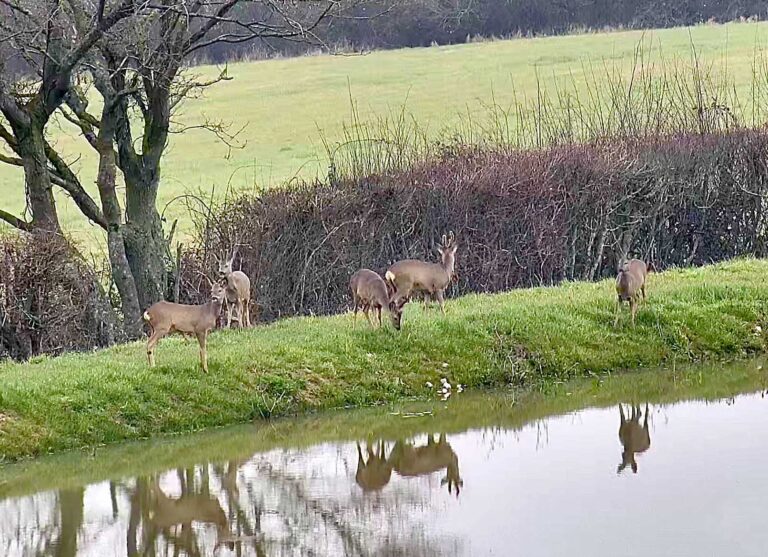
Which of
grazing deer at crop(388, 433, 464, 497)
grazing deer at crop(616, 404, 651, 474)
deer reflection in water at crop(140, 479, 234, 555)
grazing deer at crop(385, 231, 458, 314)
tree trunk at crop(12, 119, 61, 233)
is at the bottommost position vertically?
grazing deer at crop(616, 404, 651, 474)

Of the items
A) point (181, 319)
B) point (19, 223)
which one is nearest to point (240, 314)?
point (181, 319)

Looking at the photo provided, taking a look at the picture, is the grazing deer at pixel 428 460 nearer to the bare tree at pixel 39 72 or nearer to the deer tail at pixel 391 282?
the deer tail at pixel 391 282

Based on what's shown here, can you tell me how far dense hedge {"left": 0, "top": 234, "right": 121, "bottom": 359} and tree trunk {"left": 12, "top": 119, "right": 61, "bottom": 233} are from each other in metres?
1.03

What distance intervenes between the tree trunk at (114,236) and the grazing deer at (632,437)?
22.6ft

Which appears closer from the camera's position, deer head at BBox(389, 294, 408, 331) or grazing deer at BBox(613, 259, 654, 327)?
deer head at BBox(389, 294, 408, 331)

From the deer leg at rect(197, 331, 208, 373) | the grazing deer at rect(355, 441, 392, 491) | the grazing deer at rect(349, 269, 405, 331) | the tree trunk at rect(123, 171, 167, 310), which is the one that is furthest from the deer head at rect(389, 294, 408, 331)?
the tree trunk at rect(123, 171, 167, 310)

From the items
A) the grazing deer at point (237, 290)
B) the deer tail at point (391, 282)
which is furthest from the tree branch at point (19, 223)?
the deer tail at point (391, 282)

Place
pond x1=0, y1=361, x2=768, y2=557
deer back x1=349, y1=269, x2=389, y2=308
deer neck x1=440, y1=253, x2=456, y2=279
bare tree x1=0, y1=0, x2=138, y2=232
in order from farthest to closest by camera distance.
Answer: bare tree x1=0, y1=0, x2=138, y2=232
deer neck x1=440, y1=253, x2=456, y2=279
deer back x1=349, y1=269, x2=389, y2=308
pond x1=0, y1=361, x2=768, y2=557

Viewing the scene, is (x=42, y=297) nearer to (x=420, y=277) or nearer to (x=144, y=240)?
(x=144, y=240)

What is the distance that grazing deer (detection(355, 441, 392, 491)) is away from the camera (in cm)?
1101

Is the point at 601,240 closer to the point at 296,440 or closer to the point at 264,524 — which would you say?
the point at 296,440

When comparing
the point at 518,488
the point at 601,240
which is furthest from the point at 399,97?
the point at 518,488

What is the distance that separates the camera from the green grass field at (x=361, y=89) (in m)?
38.1

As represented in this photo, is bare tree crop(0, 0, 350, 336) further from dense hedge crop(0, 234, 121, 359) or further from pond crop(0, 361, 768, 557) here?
pond crop(0, 361, 768, 557)
